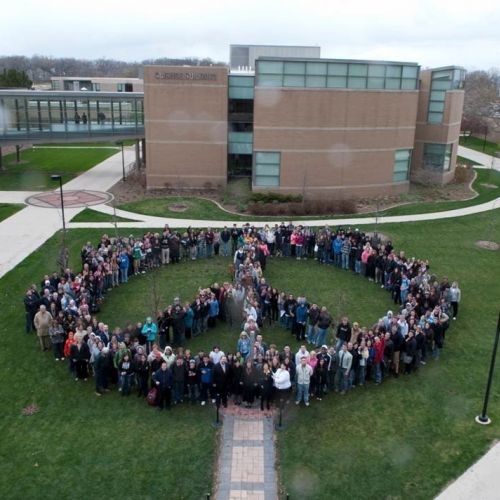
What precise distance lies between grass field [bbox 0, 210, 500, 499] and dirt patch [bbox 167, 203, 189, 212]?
619 inches

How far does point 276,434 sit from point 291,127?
25.7 metres

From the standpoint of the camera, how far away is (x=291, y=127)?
35.4 m

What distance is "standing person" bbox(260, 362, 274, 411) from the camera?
13.3m

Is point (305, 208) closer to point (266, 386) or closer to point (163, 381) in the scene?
point (266, 386)

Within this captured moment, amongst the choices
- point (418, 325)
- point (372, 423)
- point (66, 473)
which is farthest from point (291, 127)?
point (66, 473)

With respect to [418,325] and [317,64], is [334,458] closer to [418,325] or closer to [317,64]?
[418,325]

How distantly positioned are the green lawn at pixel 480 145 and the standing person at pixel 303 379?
5623 centimetres

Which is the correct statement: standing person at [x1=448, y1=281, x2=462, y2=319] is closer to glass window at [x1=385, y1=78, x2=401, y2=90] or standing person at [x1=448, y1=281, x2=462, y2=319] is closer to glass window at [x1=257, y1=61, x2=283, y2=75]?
glass window at [x1=257, y1=61, x2=283, y2=75]

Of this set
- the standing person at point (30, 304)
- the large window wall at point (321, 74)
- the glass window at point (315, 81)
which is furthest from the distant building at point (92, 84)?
the standing person at point (30, 304)

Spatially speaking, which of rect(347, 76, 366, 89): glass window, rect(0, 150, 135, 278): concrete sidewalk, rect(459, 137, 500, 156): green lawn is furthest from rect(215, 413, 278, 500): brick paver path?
rect(459, 137, 500, 156): green lawn

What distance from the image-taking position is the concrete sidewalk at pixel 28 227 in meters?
25.0

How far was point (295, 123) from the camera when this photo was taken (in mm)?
35312

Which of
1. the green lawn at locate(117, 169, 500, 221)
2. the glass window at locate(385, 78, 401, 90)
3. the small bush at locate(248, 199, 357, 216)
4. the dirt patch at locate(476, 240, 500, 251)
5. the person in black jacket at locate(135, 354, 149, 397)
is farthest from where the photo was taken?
the glass window at locate(385, 78, 401, 90)

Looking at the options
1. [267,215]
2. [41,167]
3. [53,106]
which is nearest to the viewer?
[267,215]
